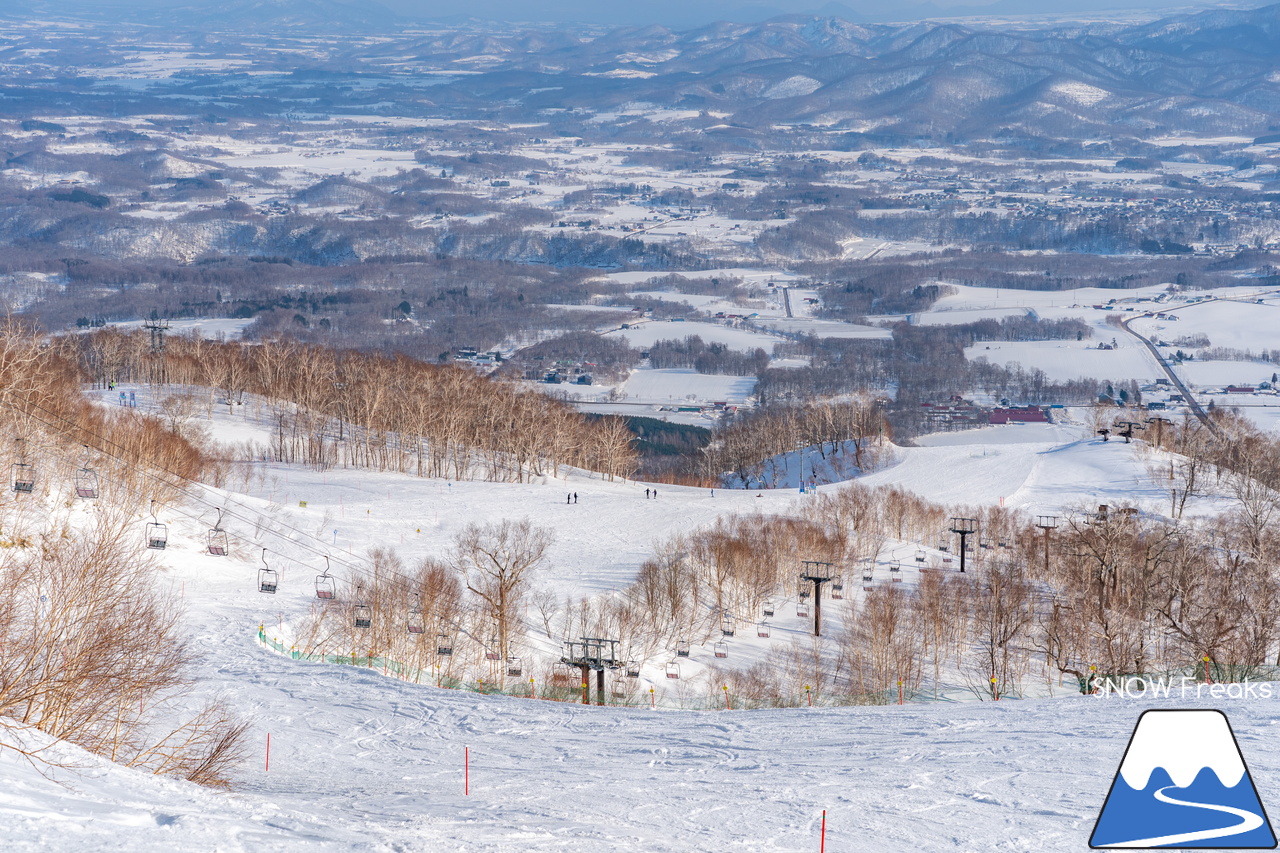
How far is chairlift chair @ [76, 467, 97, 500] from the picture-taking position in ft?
130

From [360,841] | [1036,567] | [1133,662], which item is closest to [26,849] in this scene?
[360,841]

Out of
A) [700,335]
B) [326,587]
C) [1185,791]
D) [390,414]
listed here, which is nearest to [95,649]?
[1185,791]

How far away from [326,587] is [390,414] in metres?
38.1

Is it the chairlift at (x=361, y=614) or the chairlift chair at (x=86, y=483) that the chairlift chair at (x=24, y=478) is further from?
the chairlift at (x=361, y=614)

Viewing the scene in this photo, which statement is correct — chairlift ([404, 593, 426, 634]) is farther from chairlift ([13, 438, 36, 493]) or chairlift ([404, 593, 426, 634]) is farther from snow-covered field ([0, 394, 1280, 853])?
chairlift ([13, 438, 36, 493])

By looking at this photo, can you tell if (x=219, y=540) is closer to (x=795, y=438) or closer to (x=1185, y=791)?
(x=1185, y=791)

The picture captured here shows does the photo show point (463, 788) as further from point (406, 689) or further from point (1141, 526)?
point (1141, 526)

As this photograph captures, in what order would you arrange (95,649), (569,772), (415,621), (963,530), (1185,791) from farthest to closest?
(963,530), (415,621), (569,772), (95,649), (1185,791)

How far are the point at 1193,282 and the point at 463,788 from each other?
609ft

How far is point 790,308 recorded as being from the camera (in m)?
171

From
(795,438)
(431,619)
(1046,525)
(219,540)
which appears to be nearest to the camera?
(431,619)

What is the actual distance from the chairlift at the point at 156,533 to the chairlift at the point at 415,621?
8.62 meters

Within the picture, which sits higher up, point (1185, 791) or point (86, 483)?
point (86, 483)

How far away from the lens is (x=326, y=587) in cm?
3944
